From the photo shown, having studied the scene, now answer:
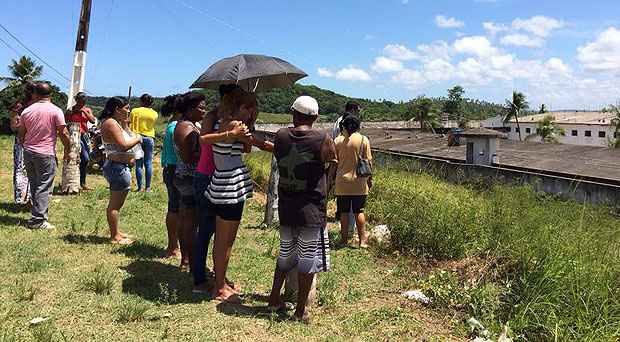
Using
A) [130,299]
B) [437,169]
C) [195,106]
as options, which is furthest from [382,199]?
[437,169]

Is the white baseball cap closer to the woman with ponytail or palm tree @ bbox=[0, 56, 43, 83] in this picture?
the woman with ponytail

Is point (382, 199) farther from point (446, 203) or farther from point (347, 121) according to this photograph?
point (347, 121)

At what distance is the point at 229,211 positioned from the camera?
3.70m

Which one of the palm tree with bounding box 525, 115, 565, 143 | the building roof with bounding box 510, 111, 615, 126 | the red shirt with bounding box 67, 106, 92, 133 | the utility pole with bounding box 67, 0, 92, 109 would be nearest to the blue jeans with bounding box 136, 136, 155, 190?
the red shirt with bounding box 67, 106, 92, 133

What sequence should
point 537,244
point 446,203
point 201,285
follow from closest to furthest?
1. point 201,285
2. point 537,244
3. point 446,203

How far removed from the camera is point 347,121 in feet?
18.6

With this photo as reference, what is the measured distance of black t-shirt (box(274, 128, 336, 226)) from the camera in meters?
3.41

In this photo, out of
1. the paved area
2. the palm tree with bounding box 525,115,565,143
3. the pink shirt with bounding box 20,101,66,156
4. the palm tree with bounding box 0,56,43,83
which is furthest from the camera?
the palm tree with bounding box 525,115,565,143

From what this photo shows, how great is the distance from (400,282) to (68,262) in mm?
3140

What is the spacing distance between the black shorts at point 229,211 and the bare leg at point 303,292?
2.16 feet

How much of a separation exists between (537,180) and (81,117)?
991cm

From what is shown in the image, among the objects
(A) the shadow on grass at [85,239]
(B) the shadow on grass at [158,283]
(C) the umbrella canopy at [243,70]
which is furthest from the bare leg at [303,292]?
(A) the shadow on grass at [85,239]

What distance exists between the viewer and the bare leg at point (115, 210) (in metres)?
5.13

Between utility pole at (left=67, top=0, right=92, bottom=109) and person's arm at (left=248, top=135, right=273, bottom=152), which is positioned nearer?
person's arm at (left=248, top=135, right=273, bottom=152)
